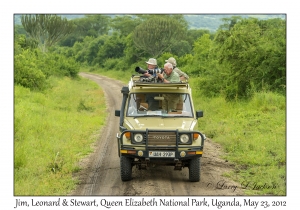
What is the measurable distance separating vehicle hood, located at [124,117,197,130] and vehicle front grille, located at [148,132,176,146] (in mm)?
152

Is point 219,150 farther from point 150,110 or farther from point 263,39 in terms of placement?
point 263,39

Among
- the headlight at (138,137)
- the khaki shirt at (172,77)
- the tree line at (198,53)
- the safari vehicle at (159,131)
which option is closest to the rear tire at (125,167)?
the safari vehicle at (159,131)

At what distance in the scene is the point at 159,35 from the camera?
42.5 meters

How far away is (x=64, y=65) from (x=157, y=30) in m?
10.1

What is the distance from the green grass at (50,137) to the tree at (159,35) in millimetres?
20275

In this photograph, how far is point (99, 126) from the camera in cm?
1664

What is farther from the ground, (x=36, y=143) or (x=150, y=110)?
(x=150, y=110)

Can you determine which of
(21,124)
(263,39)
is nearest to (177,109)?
(21,124)

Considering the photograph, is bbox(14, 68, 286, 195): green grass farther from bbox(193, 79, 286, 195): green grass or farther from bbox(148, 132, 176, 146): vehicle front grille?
bbox(148, 132, 176, 146): vehicle front grille

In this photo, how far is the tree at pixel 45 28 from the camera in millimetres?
41281

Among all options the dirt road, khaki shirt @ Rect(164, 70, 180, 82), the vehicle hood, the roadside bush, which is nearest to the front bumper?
the vehicle hood

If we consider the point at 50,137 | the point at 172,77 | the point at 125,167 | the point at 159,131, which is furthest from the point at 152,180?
the point at 50,137

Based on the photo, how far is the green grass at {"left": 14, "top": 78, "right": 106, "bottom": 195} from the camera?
9.14 metres

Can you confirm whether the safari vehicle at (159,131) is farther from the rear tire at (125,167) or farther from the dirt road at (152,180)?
the dirt road at (152,180)
